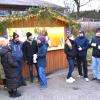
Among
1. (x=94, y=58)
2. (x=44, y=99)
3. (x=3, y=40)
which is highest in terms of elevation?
(x=3, y=40)

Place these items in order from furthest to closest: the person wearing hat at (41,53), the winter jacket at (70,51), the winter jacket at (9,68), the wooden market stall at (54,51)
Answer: the wooden market stall at (54,51) < the winter jacket at (70,51) < the person wearing hat at (41,53) < the winter jacket at (9,68)

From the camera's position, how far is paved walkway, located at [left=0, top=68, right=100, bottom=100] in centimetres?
812

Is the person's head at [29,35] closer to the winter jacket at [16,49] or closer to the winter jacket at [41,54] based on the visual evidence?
the winter jacket at [16,49]

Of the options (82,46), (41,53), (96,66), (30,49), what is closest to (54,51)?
(82,46)

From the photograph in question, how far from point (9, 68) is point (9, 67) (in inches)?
1.1

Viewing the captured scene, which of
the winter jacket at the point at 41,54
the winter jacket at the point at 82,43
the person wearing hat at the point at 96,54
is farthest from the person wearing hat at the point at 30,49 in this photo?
the person wearing hat at the point at 96,54

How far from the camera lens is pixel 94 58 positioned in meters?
9.66

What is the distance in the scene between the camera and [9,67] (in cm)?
800

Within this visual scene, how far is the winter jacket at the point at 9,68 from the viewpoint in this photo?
794 centimetres

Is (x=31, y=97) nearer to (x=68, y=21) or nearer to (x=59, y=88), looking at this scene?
(x=59, y=88)

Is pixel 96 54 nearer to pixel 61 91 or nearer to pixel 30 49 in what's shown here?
pixel 61 91

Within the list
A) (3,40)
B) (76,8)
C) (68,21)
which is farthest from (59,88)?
(76,8)

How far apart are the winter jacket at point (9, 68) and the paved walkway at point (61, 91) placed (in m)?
0.42

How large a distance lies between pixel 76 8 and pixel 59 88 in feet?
110
